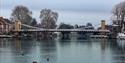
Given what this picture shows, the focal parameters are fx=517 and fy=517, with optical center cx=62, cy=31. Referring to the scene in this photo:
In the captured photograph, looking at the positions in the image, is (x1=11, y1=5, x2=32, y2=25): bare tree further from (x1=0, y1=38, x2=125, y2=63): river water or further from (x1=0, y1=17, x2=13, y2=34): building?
(x1=0, y1=38, x2=125, y2=63): river water

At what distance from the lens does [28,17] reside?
494 feet

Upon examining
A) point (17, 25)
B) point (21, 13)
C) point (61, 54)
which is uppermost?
point (21, 13)

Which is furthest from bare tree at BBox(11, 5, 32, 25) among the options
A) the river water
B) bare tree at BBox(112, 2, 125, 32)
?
the river water

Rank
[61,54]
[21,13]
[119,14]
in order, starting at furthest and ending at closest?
[21,13] → [119,14] → [61,54]

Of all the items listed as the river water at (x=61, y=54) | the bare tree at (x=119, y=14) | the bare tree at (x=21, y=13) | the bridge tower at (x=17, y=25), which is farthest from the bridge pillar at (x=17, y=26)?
the river water at (x=61, y=54)

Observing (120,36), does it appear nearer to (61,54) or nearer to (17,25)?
(17,25)

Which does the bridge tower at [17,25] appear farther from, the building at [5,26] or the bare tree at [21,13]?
the building at [5,26]

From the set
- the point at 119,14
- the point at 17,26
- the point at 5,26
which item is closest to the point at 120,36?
the point at 119,14

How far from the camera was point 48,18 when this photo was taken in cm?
15462

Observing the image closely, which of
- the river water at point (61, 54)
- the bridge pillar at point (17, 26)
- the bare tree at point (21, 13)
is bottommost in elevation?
the river water at point (61, 54)

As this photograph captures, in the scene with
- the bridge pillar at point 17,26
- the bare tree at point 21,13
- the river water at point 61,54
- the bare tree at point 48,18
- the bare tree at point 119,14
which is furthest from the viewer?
the bare tree at point 48,18

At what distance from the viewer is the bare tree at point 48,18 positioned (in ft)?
508

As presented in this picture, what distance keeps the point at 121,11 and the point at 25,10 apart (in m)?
30.1

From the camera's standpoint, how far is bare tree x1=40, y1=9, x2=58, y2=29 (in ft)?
508
